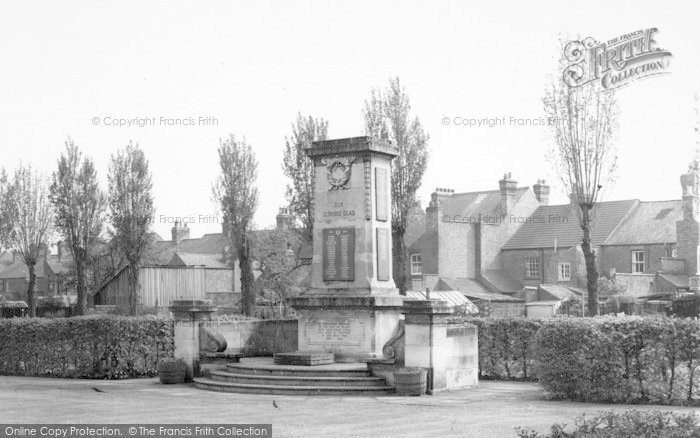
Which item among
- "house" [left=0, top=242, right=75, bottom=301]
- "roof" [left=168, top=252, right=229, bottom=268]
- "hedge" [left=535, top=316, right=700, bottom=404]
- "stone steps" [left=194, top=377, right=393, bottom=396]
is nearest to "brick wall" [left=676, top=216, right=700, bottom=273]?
"roof" [left=168, top=252, right=229, bottom=268]

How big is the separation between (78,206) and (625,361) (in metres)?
35.3

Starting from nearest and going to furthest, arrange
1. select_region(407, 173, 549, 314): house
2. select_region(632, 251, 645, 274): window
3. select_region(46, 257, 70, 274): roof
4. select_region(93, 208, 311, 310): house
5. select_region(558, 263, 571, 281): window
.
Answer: select_region(93, 208, 311, 310): house → select_region(632, 251, 645, 274): window → select_region(558, 263, 571, 281): window → select_region(407, 173, 549, 314): house → select_region(46, 257, 70, 274): roof

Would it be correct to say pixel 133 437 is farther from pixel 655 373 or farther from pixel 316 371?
pixel 655 373

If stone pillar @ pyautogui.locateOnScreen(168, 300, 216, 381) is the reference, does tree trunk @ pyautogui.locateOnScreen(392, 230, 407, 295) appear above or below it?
above

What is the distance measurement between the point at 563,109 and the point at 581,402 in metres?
13.0

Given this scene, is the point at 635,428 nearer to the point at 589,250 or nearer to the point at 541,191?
the point at 589,250

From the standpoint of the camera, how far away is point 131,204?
47656 millimetres

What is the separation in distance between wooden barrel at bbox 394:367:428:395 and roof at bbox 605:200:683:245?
47766 mm

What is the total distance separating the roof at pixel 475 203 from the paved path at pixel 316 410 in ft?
159

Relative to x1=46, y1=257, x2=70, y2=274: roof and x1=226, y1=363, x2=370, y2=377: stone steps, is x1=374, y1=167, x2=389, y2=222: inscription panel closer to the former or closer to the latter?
x1=226, y1=363, x2=370, y2=377: stone steps

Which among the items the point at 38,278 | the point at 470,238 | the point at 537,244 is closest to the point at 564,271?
the point at 537,244

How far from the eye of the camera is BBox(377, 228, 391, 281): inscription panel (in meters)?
22.3

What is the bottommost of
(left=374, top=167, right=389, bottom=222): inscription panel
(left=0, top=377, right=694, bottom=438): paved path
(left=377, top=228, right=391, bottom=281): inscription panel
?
(left=0, top=377, right=694, bottom=438): paved path

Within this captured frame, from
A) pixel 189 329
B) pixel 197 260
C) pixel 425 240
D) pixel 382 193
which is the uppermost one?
pixel 425 240
